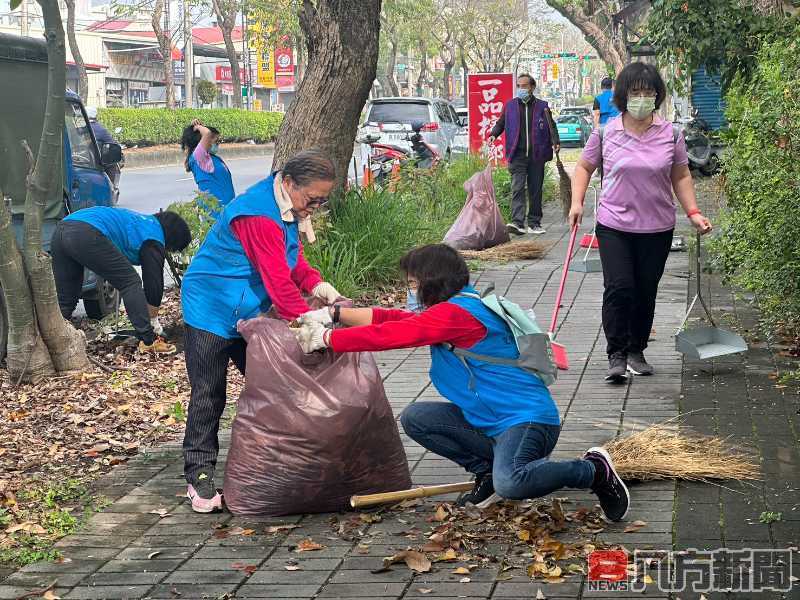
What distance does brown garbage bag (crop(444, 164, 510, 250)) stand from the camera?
1317 cm

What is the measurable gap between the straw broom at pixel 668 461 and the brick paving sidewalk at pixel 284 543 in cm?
8

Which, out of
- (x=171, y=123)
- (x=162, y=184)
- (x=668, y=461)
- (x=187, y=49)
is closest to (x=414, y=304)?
(x=668, y=461)

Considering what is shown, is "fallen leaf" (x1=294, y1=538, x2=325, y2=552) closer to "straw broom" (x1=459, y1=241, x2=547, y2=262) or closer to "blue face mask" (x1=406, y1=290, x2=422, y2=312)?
"blue face mask" (x1=406, y1=290, x2=422, y2=312)

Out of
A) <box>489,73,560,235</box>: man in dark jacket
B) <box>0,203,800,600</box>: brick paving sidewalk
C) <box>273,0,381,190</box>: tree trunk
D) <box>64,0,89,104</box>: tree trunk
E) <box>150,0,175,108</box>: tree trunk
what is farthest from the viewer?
<box>150,0,175,108</box>: tree trunk

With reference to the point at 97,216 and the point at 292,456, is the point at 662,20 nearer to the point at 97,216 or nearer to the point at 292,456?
the point at 97,216

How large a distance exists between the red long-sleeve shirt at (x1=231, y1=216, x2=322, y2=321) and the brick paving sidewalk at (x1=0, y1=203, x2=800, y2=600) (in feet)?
2.80

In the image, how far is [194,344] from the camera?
513cm

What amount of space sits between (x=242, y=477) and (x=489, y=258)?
7.93 metres

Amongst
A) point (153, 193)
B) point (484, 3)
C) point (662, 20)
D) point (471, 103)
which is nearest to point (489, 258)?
point (662, 20)

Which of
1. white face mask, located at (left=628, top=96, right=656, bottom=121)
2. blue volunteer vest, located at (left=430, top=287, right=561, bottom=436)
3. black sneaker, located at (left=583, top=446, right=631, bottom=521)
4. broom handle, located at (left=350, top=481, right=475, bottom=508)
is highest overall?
white face mask, located at (left=628, top=96, right=656, bottom=121)

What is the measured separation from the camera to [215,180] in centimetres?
1124

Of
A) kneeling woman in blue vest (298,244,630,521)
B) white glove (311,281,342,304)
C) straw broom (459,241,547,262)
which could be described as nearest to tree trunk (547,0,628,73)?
straw broom (459,241,547,262)

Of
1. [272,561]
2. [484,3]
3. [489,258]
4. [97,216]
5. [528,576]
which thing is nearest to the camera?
[528,576]

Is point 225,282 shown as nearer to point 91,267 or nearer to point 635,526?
point 635,526
